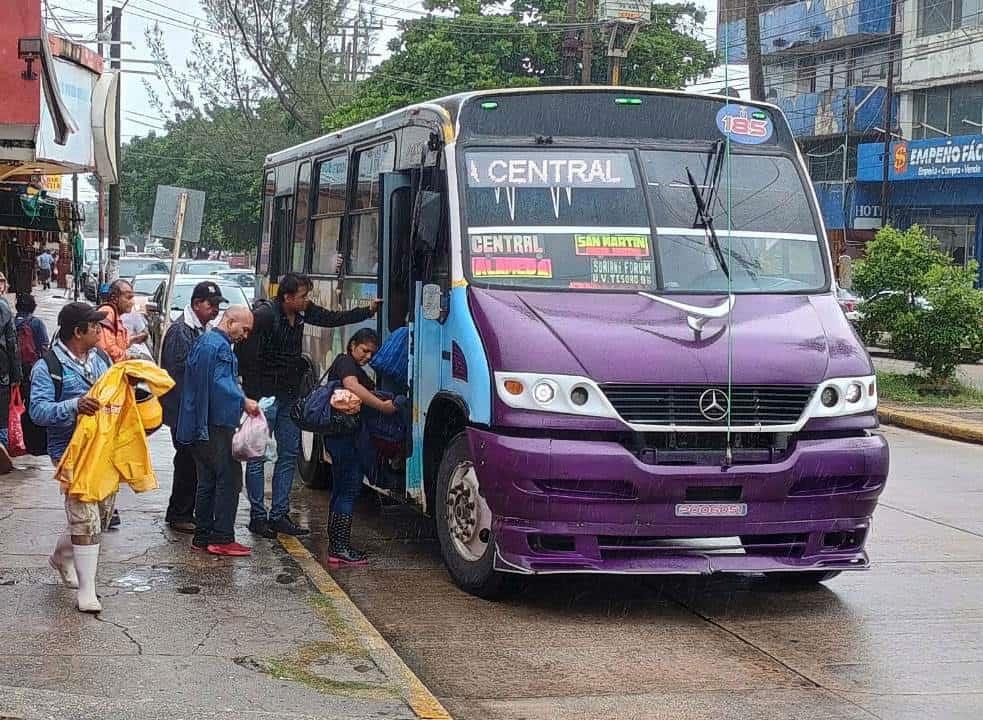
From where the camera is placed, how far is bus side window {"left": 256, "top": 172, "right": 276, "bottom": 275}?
13.7 metres

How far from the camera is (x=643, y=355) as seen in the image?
7.17 metres

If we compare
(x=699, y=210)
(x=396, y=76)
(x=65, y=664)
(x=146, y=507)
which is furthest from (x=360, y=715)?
(x=396, y=76)

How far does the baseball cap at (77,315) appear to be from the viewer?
7.79m

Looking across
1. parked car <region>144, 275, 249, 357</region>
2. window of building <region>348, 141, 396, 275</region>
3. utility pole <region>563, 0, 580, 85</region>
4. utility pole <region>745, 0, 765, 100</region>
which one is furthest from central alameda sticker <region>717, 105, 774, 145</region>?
utility pole <region>563, 0, 580, 85</region>

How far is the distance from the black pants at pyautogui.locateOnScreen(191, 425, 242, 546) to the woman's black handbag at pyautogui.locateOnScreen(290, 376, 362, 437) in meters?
0.52

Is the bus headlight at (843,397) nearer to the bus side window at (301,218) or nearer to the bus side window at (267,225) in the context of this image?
the bus side window at (301,218)

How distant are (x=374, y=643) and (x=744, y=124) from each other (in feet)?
12.4

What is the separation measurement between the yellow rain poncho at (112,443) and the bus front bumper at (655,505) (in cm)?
164

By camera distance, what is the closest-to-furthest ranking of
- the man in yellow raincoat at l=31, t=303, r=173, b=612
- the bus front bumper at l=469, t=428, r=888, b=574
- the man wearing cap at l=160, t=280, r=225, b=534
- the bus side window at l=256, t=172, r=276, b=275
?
Result: the bus front bumper at l=469, t=428, r=888, b=574 < the man in yellow raincoat at l=31, t=303, r=173, b=612 < the man wearing cap at l=160, t=280, r=225, b=534 < the bus side window at l=256, t=172, r=276, b=275

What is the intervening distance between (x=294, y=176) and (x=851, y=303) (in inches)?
423

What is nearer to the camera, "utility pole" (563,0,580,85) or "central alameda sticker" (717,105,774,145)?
"central alameda sticker" (717,105,774,145)

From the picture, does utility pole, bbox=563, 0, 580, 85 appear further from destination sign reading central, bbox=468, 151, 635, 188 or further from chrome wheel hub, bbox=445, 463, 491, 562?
chrome wheel hub, bbox=445, 463, 491, 562

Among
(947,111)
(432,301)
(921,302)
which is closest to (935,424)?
(921,302)

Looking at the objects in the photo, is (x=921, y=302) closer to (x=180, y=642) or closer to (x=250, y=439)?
(x=250, y=439)
